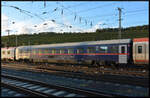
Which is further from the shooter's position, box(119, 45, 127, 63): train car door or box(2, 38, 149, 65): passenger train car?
box(119, 45, 127, 63): train car door

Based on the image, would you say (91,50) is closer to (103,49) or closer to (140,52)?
(103,49)

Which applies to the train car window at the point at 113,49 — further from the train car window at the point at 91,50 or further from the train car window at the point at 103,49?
the train car window at the point at 91,50

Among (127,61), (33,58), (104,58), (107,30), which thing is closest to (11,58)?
(33,58)

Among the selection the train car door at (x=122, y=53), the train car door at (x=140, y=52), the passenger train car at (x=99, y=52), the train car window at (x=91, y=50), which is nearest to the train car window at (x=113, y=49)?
the passenger train car at (x=99, y=52)

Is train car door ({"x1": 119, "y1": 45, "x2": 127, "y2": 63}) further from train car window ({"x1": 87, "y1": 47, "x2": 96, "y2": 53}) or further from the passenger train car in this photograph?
train car window ({"x1": 87, "y1": 47, "x2": 96, "y2": 53})

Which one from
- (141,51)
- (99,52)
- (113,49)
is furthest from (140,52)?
(99,52)

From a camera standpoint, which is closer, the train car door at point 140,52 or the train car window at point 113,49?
the train car door at point 140,52

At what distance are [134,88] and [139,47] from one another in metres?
9.84

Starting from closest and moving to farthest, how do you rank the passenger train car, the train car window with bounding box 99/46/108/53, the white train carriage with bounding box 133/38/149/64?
the white train carriage with bounding box 133/38/149/64
the passenger train car
the train car window with bounding box 99/46/108/53

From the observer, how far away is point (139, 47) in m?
20.3

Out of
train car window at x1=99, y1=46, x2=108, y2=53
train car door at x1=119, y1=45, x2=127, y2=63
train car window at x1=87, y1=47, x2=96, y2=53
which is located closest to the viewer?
train car door at x1=119, y1=45, x2=127, y2=63

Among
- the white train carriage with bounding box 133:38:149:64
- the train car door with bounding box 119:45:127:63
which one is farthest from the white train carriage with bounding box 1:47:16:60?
the white train carriage with bounding box 133:38:149:64

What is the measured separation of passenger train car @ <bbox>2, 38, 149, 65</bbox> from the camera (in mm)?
20336

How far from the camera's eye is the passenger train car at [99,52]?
20.3 m
